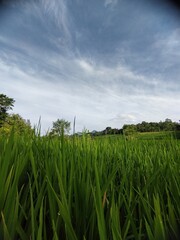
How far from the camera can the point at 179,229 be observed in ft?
1.78

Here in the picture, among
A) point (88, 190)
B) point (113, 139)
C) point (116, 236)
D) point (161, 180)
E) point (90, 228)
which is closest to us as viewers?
point (116, 236)

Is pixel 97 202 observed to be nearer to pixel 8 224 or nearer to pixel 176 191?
pixel 8 224

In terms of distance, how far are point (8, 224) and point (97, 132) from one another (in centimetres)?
223

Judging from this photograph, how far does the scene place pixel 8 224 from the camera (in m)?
0.49

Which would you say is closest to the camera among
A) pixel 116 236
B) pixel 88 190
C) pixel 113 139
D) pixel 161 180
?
pixel 116 236

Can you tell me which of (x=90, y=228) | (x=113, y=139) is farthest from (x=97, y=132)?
(x=90, y=228)

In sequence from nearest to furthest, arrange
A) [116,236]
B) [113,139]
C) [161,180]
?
[116,236] → [161,180] → [113,139]

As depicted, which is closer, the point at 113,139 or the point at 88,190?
the point at 88,190

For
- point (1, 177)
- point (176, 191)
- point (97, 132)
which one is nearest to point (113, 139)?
point (97, 132)

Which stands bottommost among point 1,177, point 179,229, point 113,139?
point 179,229

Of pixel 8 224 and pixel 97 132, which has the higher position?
pixel 97 132

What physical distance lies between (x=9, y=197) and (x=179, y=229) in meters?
0.40

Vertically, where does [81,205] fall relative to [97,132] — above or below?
below

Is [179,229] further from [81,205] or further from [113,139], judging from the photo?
[113,139]
